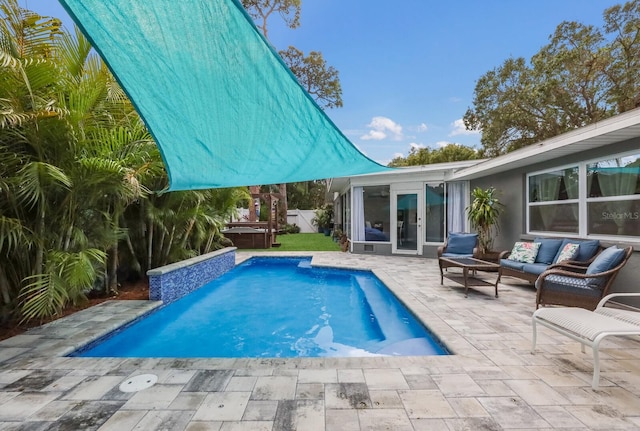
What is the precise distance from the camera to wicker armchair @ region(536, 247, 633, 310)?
13.2ft

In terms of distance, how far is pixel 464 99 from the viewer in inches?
704

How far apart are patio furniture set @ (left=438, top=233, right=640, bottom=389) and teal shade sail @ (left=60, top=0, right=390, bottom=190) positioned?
266cm

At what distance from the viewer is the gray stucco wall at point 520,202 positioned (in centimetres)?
451

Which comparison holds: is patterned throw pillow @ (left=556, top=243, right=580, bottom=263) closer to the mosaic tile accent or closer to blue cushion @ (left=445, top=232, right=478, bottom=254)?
blue cushion @ (left=445, top=232, right=478, bottom=254)

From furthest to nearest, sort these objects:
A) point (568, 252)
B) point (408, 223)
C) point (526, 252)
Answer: point (408, 223) → point (526, 252) → point (568, 252)

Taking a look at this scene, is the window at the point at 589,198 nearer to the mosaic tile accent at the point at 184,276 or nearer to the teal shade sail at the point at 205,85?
the teal shade sail at the point at 205,85

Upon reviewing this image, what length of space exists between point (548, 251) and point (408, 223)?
15.6 feet

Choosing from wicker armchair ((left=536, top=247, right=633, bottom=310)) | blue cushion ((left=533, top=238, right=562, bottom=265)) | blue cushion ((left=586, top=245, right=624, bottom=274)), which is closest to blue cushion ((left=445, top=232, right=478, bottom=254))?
blue cushion ((left=533, top=238, right=562, bottom=265))

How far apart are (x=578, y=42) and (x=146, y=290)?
1822cm

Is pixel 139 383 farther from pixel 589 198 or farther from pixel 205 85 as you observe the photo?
pixel 589 198

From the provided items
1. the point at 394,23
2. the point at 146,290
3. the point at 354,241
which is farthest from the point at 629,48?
the point at 146,290

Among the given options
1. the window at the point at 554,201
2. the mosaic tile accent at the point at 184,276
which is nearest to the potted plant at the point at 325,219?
the mosaic tile accent at the point at 184,276

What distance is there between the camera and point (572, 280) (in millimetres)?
4215

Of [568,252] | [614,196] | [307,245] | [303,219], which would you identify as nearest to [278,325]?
[568,252]
